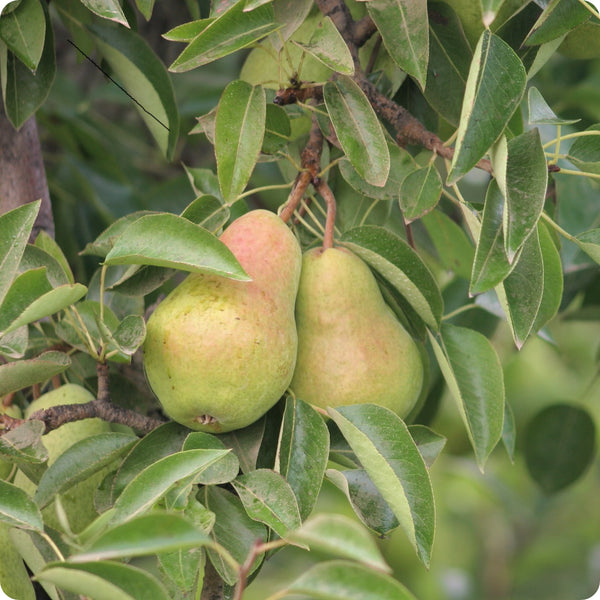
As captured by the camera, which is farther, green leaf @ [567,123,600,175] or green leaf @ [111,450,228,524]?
green leaf @ [567,123,600,175]

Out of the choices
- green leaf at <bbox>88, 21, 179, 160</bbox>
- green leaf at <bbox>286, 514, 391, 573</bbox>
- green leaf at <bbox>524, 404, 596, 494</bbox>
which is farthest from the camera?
green leaf at <bbox>524, 404, 596, 494</bbox>

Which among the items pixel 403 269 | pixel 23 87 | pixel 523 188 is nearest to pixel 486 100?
pixel 523 188

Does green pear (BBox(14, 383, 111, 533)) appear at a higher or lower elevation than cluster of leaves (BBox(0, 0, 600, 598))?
lower

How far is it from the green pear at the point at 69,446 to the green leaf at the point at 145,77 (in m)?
0.30

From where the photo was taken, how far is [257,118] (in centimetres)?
87

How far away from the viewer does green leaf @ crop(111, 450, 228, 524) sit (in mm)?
667

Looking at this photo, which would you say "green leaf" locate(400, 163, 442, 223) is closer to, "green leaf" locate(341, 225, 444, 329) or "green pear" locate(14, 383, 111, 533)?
"green leaf" locate(341, 225, 444, 329)

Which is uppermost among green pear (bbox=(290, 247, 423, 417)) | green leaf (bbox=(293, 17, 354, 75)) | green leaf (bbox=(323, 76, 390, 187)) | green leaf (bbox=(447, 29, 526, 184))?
green leaf (bbox=(293, 17, 354, 75))

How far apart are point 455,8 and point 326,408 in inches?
18.3

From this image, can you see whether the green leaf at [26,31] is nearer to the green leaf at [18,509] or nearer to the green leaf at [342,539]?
the green leaf at [18,509]

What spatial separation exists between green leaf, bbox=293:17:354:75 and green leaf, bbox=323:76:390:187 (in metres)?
0.07

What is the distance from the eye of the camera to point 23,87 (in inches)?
41.3

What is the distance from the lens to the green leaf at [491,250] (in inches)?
29.4

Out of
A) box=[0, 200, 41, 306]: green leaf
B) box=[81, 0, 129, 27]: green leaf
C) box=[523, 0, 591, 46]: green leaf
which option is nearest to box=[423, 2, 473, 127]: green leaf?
box=[523, 0, 591, 46]: green leaf
